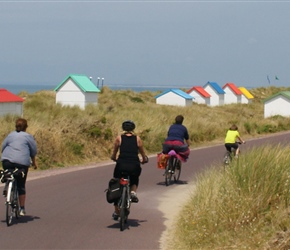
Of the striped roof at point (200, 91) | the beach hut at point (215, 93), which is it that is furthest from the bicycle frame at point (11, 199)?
the beach hut at point (215, 93)

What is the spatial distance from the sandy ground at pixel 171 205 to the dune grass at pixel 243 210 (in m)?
0.14

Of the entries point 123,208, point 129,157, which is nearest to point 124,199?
point 123,208

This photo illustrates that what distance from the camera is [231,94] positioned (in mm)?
98375

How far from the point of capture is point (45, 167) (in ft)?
72.6

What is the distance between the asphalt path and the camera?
10570 mm

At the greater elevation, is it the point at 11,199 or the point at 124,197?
the point at 124,197

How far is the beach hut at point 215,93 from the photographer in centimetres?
9256

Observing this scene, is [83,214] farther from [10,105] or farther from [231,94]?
[231,94]

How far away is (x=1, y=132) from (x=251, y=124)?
28.9 metres

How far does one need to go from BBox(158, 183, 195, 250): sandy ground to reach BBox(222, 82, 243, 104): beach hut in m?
80.4

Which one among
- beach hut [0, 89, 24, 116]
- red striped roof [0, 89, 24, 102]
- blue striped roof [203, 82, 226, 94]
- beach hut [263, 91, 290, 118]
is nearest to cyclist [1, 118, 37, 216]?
beach hut [0, 89, 24, 116]

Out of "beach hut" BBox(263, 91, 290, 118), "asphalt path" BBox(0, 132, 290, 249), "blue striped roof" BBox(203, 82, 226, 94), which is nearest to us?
"asphalt path" BBox(0, 132, 290, 249)

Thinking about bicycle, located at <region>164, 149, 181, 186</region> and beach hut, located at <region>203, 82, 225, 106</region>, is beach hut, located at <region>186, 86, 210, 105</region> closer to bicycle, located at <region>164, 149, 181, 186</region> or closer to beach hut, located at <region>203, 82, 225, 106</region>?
beach hut, located at <region>203, 82, 225, 106</region>

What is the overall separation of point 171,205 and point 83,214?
2.34 m
